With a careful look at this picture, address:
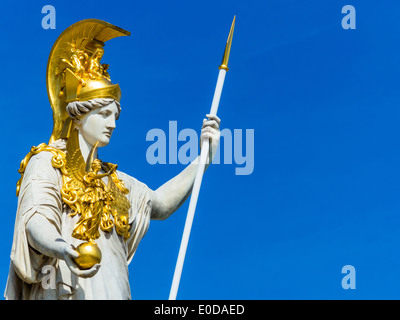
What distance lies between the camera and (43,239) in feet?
60.5

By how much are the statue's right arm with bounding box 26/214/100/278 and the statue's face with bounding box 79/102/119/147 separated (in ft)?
4.81

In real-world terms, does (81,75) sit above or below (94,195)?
above

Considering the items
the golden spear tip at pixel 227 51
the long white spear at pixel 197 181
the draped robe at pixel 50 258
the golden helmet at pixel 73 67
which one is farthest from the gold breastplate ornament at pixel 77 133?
the golden spear tip at pixel 227 51

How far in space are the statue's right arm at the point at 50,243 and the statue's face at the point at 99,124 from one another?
1.46 meters

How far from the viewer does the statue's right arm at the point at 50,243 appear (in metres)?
17.9

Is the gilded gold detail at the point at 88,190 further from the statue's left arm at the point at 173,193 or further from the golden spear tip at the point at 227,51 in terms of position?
the golden spear tip at the point at 227,51

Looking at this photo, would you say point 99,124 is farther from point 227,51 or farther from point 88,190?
point 227,51

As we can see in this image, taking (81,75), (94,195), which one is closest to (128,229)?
(94,195)

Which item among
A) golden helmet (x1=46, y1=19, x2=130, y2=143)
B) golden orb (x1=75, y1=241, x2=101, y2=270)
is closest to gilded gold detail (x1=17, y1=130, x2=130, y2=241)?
golden helmet (x1=46, y1=19, x2=130, y2=143)

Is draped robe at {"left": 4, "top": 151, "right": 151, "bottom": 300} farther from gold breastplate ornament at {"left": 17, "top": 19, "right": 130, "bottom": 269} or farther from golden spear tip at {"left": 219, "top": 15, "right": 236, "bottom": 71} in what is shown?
golden spear tip at {"left": 219, "top": 15, "right": 236, "bottom": 71}
